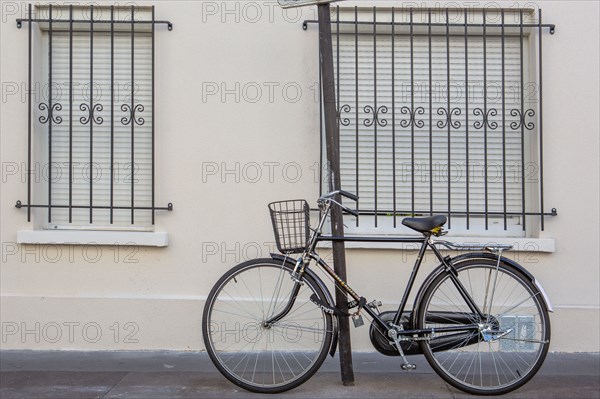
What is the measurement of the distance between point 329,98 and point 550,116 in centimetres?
200

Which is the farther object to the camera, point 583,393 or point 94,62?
point 94,62

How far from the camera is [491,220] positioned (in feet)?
18.2

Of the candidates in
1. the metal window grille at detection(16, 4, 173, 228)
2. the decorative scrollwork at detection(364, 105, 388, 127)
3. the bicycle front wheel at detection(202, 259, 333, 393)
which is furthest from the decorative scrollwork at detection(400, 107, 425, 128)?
the metal window grille at detection(16, 4, 173, 228)

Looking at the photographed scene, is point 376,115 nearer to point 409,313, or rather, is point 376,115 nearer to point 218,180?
point 218,180

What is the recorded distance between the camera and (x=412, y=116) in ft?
18.2

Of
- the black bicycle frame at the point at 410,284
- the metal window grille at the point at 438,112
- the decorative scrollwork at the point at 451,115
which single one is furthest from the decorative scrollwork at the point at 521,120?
the black bicycle frame at the point at 410,284

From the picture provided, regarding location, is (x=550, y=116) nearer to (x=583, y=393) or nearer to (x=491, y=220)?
(x=491, y=220)

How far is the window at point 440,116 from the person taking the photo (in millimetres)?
5535

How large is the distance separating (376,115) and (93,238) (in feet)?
8.10

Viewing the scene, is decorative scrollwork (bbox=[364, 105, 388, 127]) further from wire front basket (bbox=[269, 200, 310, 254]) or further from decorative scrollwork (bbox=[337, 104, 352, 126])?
wire front basket (bbox=[269, 200, 310, 254])

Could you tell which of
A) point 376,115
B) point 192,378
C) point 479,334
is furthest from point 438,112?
point 192,378

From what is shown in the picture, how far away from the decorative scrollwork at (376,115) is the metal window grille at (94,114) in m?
1.77

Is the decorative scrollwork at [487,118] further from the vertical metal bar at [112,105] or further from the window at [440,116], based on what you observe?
the vertical metal bar at [112,105]

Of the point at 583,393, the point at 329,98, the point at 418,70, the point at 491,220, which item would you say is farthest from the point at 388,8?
the point at 583,393
